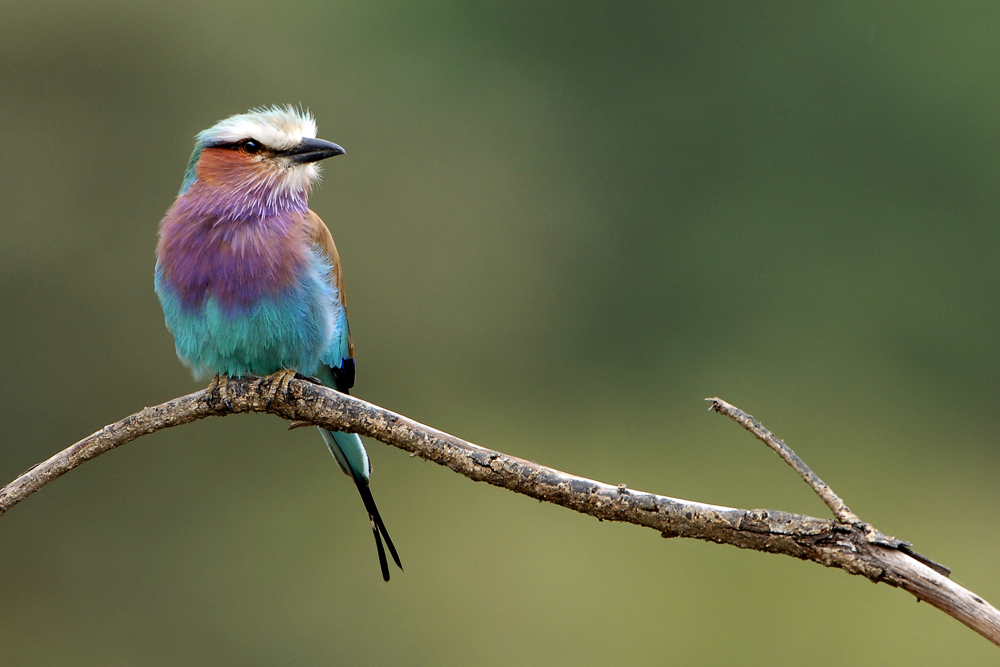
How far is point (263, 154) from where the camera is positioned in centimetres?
230

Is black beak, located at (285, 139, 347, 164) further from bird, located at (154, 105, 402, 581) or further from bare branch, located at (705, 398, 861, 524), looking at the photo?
bare branch, located at (705, 398, 861, 524)

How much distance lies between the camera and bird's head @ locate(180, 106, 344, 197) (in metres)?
2.27

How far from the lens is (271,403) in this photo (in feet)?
6.40

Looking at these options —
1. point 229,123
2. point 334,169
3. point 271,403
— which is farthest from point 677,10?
point 271,403

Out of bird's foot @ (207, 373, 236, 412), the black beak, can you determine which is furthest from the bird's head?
bird's foot @ (207, 373, 236, 412)

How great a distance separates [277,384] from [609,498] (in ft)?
2.52

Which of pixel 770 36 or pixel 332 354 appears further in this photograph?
pixel 770 36

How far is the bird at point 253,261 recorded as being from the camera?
213 centimetres

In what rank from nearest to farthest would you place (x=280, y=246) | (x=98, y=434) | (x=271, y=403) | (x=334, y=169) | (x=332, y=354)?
(x=98, y=434), (x=271, y=403), (x=280, y=246), (x=332, y=354), (x=334, y=169)

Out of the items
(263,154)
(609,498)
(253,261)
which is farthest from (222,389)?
(609,498)

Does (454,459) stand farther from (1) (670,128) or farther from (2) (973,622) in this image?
(1) (670,128)

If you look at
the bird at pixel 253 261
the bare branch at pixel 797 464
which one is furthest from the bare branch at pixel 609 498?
the bird at pixel 253 261

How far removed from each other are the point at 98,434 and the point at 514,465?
72 cm

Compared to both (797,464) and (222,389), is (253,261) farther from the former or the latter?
(797,464)
